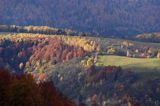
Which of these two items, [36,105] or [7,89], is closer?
[7,89]

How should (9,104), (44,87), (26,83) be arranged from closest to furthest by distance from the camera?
(9,104)
(26,83)
(44,87)

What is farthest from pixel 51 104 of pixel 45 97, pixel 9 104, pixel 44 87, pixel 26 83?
pixel 9 104

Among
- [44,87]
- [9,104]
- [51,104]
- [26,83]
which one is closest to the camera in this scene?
[9,104]

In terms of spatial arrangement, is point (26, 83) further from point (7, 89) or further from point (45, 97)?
point (45, 97)

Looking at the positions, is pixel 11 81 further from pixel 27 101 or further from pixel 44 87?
pixel 44 87

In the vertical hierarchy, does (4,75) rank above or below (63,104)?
above

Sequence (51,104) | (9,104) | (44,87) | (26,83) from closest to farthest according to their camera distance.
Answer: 1. (9,104)
2. (26,83)
3. (51,104)
4. (44,87)

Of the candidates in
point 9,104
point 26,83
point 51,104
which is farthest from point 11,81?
point 51,104

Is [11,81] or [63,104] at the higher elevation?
[11,81]

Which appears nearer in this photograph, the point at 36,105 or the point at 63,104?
the point at 36,105
